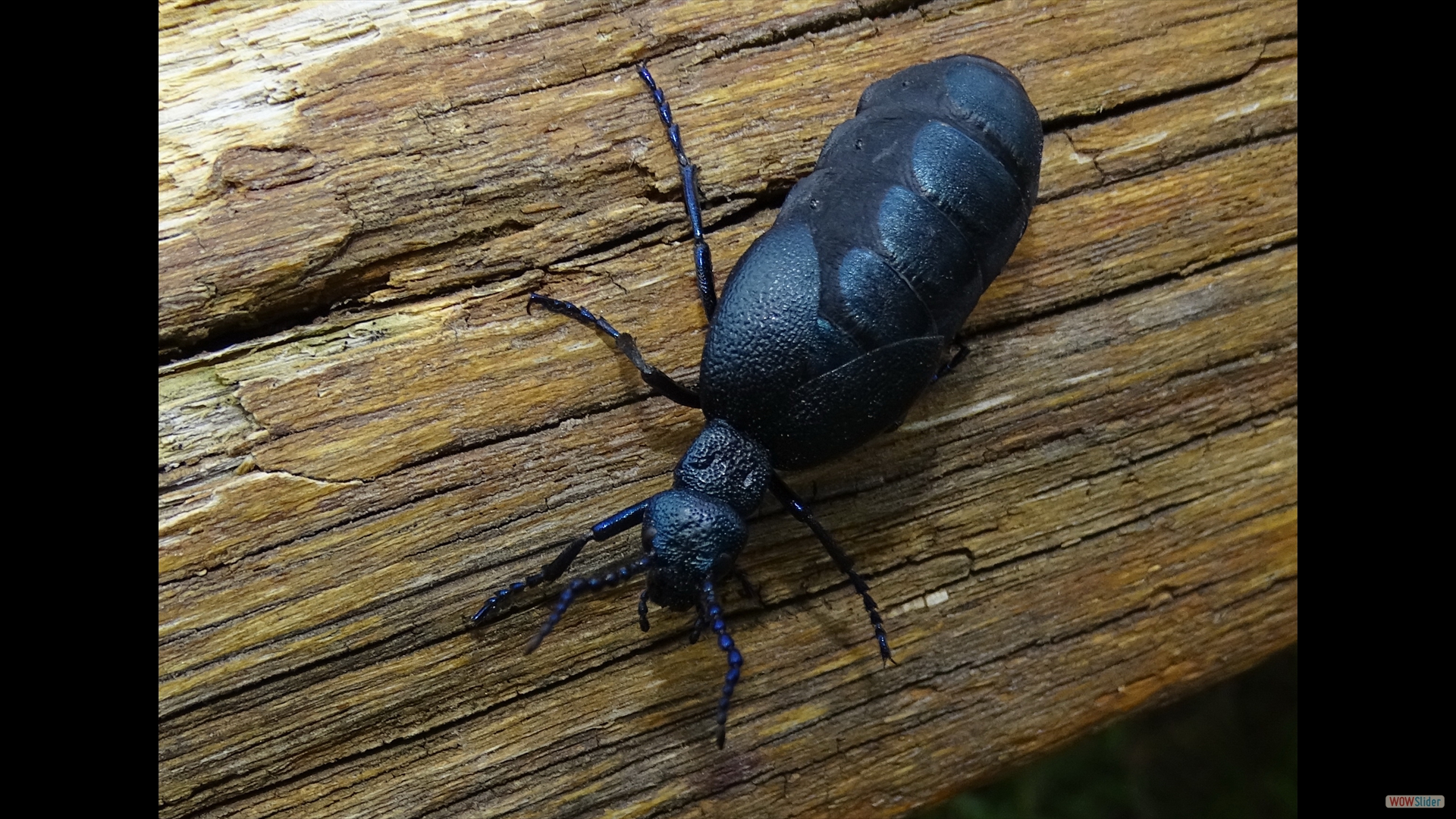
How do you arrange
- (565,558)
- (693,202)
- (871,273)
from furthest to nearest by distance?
(693,202) < (565,558) < (871,273)

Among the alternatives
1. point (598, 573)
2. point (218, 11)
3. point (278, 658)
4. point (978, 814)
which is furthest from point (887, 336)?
point (978, 814)

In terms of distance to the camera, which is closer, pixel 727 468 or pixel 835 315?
pixel 835 315

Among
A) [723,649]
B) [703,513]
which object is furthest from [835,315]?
[723,649]

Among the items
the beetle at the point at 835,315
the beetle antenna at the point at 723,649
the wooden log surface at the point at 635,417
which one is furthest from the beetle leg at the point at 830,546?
the beetle antenna at the point at 723,649

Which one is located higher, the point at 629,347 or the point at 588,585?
the point at 629,347

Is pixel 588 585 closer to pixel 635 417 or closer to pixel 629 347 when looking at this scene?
pixel 635 417
